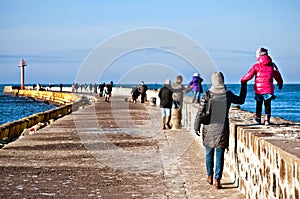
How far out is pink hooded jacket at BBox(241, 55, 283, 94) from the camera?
9906 mm

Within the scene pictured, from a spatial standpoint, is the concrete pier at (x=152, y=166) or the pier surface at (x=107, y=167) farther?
the pier surface at (x=107, y=167)

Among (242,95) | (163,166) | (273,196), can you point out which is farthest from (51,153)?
(273,196)

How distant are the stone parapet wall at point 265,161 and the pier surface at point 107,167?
15.8 inches

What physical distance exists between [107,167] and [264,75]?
11.4 ft

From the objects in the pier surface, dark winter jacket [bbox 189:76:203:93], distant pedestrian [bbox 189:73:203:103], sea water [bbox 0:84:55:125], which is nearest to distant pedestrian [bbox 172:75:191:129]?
the pier surface

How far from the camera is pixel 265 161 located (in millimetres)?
7086

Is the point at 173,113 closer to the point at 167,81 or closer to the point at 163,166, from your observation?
the point at 167,81

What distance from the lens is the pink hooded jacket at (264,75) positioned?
991 cm

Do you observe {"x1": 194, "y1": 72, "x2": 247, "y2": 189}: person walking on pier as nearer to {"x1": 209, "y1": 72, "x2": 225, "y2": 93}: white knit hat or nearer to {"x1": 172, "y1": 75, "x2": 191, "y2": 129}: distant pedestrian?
{"x1": 209, "y1": 72, "x2": 225, "y2": 93}: white knit hat

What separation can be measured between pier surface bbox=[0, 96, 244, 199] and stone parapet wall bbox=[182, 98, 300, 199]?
0.40 m

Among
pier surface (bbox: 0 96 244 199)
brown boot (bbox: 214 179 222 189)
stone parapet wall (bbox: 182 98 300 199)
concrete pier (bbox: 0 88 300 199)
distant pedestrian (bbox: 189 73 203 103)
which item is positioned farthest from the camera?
distant pedestrian (bbox: 189 73 203 103)

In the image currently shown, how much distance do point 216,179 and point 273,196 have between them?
2666mm

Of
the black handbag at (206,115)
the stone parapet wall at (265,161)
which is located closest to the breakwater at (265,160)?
the stone parapet wall at (265,161)

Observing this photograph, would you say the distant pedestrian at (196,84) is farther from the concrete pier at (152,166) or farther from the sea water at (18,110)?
the sea water at (18,110)
